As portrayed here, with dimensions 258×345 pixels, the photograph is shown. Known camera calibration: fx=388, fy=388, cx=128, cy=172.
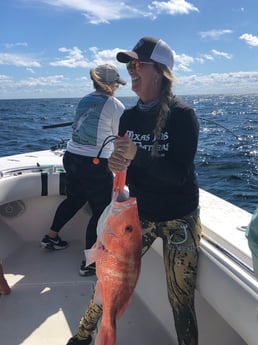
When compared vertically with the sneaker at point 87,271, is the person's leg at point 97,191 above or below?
above

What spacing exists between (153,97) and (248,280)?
107 centimetres

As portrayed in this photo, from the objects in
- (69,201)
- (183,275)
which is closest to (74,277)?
(69,201)

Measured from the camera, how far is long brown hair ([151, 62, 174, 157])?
2.04 metres

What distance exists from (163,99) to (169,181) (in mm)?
463

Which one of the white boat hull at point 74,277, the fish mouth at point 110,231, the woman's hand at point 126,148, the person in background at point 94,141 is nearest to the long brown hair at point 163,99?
the woman's hand at point 126,148

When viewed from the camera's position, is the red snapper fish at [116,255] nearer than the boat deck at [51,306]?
Yes

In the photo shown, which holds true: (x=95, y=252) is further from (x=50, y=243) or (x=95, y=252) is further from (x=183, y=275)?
(x=50, y=243)

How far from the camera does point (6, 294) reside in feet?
10.5

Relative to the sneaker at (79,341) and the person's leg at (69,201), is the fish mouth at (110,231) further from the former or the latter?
the person's leg at (69,201)

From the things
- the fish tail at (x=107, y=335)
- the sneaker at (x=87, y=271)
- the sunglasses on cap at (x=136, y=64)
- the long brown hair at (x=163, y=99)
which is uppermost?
the sunglasses on cap at (x=136, y=64)

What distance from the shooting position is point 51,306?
3.12 meters

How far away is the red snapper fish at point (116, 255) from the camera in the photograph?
5.53 ft

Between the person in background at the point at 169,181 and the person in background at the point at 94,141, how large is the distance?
101cm

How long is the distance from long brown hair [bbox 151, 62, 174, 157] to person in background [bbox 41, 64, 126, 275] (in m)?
1.08
